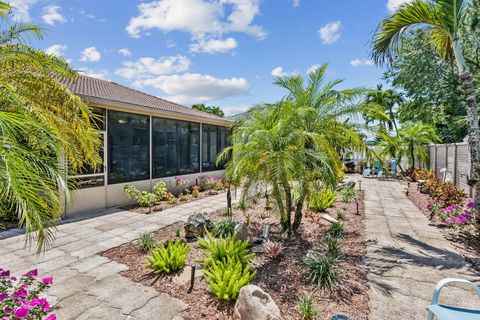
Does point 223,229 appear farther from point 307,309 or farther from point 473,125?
point 473,125

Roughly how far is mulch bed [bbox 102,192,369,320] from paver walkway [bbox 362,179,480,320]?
0.64 feet

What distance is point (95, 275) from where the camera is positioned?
3883mm

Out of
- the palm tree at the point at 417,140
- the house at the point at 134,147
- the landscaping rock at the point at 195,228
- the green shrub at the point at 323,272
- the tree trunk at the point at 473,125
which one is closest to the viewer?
the green shrub at the point at 323,272

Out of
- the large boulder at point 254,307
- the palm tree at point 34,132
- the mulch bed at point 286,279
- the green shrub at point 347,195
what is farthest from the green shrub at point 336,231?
the palm tree at point 34,132

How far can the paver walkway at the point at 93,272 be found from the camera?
3039 millimetres

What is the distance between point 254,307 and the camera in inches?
105

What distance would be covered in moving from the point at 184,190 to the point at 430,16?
9199 millimetres

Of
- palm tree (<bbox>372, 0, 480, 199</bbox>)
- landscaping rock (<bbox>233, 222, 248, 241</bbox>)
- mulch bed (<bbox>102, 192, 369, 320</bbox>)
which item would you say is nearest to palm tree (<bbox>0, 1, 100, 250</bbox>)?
mulch bed (<bbox>102, 192, 369, 320</bbox>)

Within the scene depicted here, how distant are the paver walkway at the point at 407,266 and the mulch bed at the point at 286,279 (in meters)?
0.20

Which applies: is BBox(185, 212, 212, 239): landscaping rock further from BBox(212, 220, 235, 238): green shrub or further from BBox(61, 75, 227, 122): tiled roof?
BBox(61, 75, 227, 122): tiled roof

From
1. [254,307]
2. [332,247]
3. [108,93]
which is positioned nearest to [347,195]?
[332,247]

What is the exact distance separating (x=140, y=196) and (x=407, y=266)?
7.30 meters

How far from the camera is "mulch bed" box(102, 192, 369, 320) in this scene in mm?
3105

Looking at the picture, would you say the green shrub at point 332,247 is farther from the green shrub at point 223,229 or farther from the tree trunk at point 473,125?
the tree trunk at point 473,125
